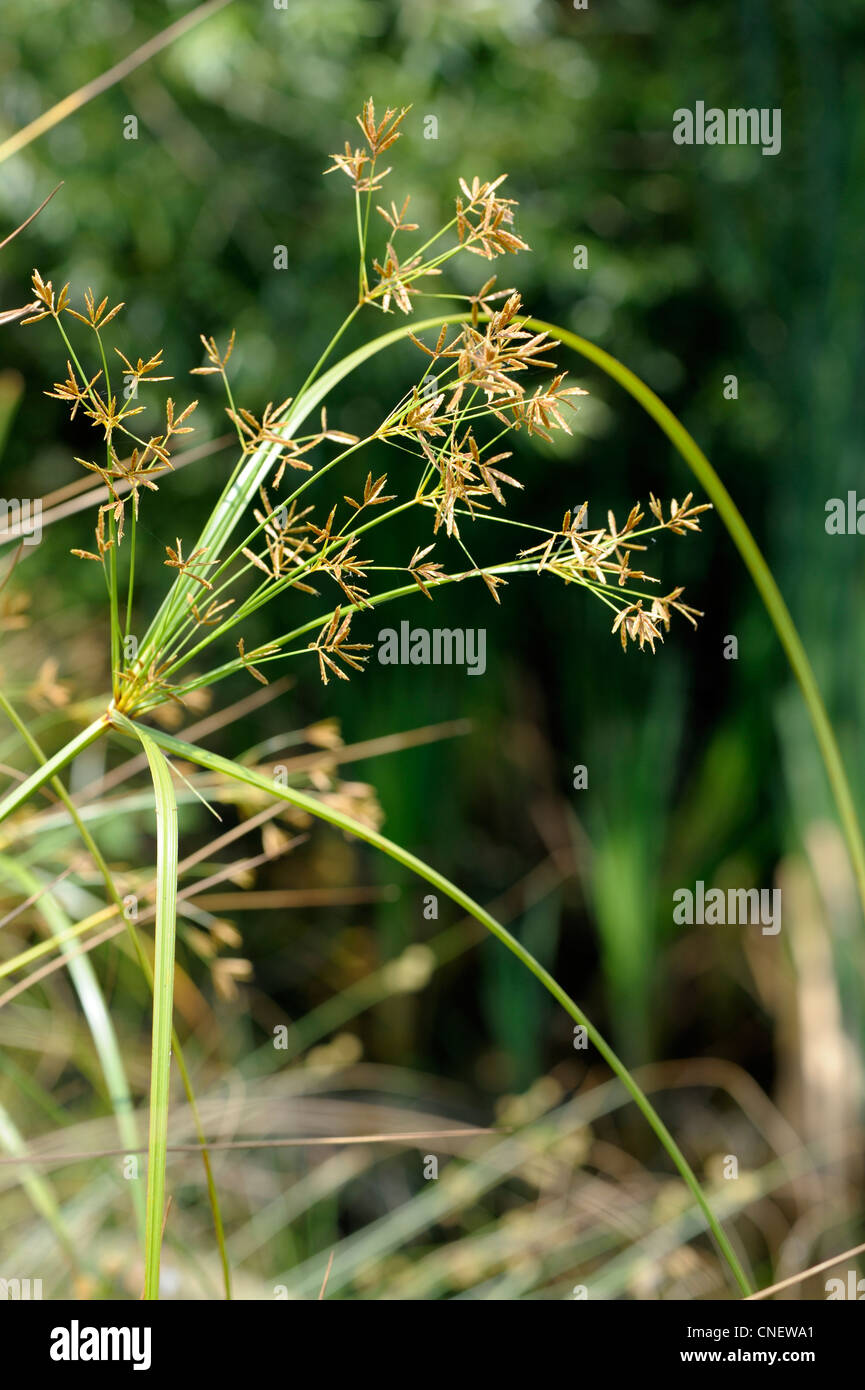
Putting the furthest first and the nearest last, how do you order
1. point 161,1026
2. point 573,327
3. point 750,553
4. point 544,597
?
point 544,597 < point 573,327 < point 750,553 < point 161,1026

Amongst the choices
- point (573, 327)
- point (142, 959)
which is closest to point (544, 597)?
point (573, 327)

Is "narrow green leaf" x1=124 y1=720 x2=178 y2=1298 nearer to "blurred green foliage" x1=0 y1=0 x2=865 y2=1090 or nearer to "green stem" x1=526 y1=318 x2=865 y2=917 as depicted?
"green stem" x1=526 y1=318 x2=865 y2=917

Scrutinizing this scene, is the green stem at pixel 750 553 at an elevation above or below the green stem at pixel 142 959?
above

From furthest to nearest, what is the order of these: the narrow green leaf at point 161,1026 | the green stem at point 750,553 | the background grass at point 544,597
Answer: the background grass at point 544,597, the green stem at point 750,553, the narrow green leaf at point 161,1026

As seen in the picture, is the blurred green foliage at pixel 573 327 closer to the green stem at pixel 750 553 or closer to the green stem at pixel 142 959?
the green stem at pixel 750 553

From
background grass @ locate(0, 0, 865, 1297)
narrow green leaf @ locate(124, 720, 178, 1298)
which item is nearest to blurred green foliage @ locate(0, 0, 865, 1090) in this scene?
background grass @ locate(0, 0, 865, 1297)

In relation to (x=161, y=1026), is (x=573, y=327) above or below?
above

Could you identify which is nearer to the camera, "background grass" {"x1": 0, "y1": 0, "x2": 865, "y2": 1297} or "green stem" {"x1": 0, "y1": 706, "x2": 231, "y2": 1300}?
"green stem" {"x1": 0, "y1": 706, "x2": 231, "y2": 1300}

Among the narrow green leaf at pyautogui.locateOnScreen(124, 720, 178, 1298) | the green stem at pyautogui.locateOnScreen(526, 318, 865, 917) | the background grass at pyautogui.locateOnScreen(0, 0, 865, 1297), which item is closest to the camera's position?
the narrow green leaf at pyautogui.locateOnScreen(124, 720, 178, 1298)

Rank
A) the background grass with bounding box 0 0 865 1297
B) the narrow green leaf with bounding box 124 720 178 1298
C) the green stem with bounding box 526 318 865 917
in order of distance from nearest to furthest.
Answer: the narrow green leaf with bounding box 124 720 178 1298 → the green stem with bounding box 526 318 865 917 → the background grass with bounding box 0 0 865 1297

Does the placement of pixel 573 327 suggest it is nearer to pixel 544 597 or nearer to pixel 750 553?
pixel 544 597

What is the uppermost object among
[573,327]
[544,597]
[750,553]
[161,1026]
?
[573,327]

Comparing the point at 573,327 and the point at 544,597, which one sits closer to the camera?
the point at 573,327

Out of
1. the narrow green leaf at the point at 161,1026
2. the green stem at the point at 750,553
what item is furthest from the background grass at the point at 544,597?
the narrow green leaf at the point at 161,1026
